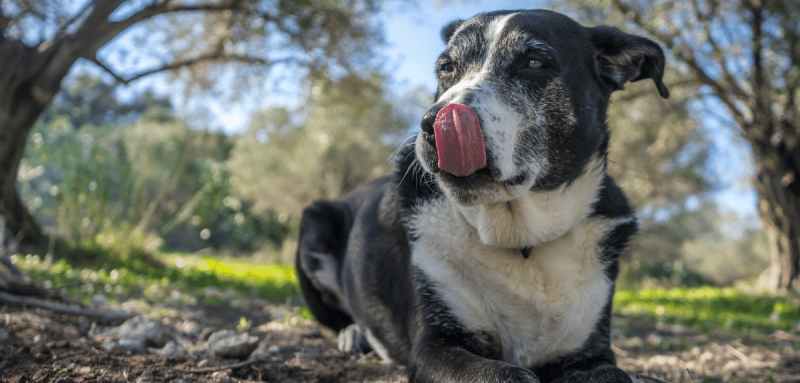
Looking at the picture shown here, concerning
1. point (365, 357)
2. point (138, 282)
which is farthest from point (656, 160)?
point (365, 357)

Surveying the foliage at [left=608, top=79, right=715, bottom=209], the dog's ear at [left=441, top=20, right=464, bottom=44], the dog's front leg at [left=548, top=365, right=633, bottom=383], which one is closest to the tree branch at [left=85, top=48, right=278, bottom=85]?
the dog's ear at [left=441, top=20, right=464, bottom=44]

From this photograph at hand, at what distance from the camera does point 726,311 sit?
22.1 ft

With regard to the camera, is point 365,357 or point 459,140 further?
point 365,357

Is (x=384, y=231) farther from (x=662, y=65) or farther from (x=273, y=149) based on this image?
(x=273, y=149)

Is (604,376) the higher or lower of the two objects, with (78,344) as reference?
lower

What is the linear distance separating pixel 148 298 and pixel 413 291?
319cm

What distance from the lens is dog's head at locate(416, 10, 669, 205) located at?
5.59 ft

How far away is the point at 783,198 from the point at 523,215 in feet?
32.2

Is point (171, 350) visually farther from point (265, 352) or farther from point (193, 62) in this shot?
point (193, 62)

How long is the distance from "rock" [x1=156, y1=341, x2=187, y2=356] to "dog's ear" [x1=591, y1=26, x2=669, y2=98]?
2.45 metres

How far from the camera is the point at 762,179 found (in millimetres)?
9359

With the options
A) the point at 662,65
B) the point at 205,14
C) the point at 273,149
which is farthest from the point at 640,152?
the point at 662,65

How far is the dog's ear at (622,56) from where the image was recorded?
2.34 m

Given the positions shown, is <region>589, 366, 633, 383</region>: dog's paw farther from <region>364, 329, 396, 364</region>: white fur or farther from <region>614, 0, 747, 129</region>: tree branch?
<region>614, 0, 747, 129</region>: tree branch
